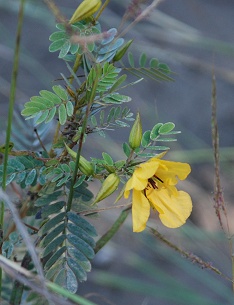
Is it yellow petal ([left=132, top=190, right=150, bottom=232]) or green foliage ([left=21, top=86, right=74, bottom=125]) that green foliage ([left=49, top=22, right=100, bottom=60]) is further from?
yellow petal ([left=132, top=190, right=150, bottom=232])

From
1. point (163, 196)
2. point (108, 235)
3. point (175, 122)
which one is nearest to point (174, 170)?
point (163, 196)

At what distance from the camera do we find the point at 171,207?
2.98 ft

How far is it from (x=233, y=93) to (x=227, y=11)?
1.22 feet

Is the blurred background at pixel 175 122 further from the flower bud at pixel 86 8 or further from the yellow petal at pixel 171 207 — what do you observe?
the flower bud at pixel 86 8

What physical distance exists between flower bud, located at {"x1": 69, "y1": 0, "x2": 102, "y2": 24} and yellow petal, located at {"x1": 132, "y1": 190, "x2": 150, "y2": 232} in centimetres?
24

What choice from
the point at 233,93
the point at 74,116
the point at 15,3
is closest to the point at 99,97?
the point at 74,116

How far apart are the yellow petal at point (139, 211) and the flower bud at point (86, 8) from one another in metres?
0.24

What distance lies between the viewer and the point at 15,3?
88.7 inches

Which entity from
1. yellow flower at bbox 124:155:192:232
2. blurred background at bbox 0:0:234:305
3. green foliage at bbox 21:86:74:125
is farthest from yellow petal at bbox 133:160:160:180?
blurred background at bbox 0:0:234:305

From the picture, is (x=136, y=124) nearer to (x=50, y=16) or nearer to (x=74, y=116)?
(x=74, y=116)

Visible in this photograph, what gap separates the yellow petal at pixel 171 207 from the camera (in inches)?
35.6

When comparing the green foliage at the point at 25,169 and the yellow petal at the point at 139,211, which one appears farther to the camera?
the green foliage at the point at 25,169

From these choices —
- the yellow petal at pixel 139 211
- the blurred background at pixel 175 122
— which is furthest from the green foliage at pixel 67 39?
the blurred background at pixel 175 122

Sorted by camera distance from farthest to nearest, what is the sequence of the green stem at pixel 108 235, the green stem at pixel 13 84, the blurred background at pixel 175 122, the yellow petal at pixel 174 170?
the blurred background at pixel 175 122 < the green stem at pixel 108 235 < the yellow petal at pixel 174 170 < the green stem at pixel 13 84
